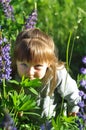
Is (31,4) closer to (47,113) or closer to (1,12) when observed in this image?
(1,12)

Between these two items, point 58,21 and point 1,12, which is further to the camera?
point 58,21

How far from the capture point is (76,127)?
2715 mm

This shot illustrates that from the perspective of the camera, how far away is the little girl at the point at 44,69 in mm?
2848

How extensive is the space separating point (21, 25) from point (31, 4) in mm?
1557

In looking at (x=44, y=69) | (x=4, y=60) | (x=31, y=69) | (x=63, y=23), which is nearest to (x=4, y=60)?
(x=4, y=60)

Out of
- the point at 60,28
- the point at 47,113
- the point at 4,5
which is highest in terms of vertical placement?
the point at 4,5

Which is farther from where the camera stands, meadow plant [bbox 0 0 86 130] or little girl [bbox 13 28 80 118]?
little girl [bbox 13 28 80 118]

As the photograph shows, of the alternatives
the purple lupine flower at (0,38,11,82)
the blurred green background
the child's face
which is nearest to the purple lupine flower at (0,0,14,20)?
the blurred green background

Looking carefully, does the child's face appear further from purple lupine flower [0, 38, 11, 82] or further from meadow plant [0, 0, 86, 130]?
purple lupine flower [0, 38, 11, 82]

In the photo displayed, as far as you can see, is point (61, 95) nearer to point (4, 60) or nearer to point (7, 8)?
point (7, 8)

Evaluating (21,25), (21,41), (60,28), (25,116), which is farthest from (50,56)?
(60,28)

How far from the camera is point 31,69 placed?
2.83 metres

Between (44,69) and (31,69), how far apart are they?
11cm

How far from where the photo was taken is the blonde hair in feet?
9.33
